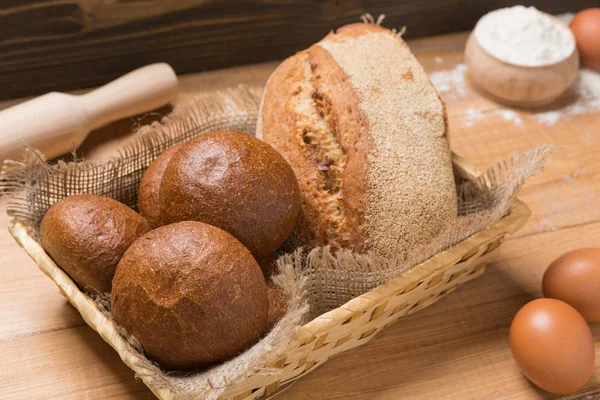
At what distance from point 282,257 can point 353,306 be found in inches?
4.9

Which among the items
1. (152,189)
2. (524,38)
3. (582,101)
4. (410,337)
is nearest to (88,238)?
(152,189)

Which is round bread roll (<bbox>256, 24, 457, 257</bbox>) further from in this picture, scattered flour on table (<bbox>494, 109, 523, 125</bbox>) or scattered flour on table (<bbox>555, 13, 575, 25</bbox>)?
scattered flour on table (<bbox>555, 13, 575, 25</bbox>)

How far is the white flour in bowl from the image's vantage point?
5.41ft

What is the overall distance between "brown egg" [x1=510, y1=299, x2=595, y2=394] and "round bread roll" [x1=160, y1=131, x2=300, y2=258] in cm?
39

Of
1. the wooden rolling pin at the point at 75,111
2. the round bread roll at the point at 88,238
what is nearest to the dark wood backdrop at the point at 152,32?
the wooden rolling pin at the point at 75,111

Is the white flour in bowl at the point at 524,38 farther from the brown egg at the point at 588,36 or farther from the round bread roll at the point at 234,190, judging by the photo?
the round bread roll at the point at 234,190


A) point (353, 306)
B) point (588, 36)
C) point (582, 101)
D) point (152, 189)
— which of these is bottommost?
point (582, 101)

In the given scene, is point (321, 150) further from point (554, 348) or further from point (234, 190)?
point (554, 348)

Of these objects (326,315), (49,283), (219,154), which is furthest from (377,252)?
(49,283)

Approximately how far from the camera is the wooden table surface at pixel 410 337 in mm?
1109

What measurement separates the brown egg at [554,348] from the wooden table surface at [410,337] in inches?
2.4

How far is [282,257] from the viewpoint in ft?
3.45

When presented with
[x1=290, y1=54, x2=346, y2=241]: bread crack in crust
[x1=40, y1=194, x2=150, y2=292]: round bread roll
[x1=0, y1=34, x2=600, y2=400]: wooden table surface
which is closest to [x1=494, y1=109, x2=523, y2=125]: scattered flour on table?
[x1=0, y1=34, x2=600, y2=400]: wooden table surface

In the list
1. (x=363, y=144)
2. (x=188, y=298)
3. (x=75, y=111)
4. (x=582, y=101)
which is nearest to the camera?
(x=188, y=298)
